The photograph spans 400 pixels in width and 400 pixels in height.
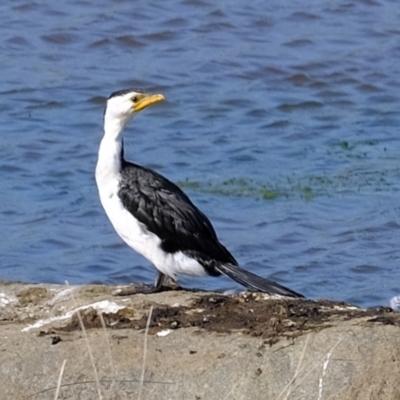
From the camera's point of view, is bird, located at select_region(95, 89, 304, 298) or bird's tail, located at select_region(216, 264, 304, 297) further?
bird, located at select_region(95, 89, 304, 298)

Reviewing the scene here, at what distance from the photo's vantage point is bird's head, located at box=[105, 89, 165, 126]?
7480mm

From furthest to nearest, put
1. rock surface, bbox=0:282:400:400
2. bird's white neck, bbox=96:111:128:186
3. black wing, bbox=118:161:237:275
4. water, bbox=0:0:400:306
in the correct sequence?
water, bbox=0:0:400:306, bird's white neck, bbox=96:111:128:186, black wing, bbox=118:161:237:275, rock surface, bbox=0:282:400:400

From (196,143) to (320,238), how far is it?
213cm

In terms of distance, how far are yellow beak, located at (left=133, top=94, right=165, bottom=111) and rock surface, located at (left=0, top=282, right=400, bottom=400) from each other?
1390 mm

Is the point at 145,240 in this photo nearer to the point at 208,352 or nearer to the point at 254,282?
the point at 254,282

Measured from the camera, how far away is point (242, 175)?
11.1 meters

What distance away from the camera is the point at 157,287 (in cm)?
720

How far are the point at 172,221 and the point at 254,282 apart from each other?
0.53m

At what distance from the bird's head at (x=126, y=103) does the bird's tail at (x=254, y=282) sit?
947mm

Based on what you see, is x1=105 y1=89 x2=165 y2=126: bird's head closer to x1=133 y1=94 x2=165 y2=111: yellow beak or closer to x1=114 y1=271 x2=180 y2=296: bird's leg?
x1=133 y1=94 x2=165 y2=111: yellow beak

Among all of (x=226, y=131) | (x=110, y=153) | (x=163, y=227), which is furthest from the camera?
(x=226, y=131)

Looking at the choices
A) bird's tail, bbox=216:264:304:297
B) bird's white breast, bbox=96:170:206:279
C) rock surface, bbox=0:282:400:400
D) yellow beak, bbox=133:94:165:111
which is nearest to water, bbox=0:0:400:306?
bird's tail, bbox=216:264:304:297

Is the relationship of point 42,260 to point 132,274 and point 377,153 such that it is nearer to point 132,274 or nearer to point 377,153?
point 132,274

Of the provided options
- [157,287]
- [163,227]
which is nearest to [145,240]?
[163,227]
